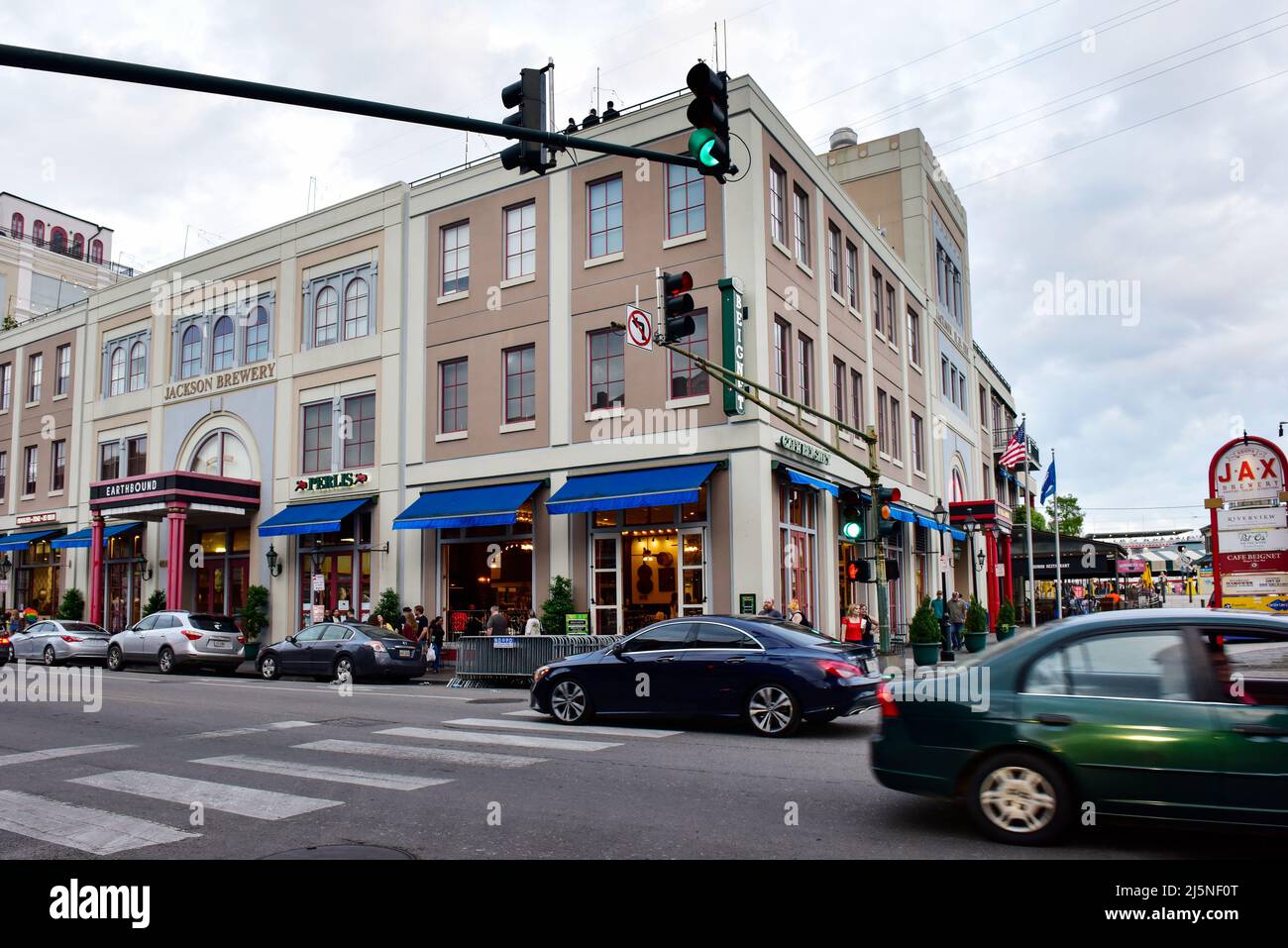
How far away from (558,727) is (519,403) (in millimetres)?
13042

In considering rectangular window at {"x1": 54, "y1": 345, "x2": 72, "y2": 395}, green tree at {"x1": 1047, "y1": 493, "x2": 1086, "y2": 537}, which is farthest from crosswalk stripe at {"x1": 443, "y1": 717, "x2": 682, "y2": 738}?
green tree at {"x1": 1047, "y1": 493, "x2": 1086, "y2": 537}

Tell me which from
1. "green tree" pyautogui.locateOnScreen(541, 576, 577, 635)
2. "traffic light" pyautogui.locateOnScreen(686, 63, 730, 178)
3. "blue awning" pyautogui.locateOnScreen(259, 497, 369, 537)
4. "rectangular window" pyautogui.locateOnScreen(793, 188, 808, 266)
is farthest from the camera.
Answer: "blue awning" pyautogui.locateOnScreen(259, 497, 369, 537)

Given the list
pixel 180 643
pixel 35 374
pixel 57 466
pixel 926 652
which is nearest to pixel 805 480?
pixel 926 652

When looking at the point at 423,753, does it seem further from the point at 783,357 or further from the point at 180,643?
the point at 180,643

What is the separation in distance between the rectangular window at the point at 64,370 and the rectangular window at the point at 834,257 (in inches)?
1151

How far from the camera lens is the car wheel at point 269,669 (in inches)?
864

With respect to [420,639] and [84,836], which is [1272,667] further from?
[420,639]

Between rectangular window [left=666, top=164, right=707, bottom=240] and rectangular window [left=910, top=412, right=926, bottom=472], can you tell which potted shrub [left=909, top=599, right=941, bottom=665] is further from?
rectangular window [left=910, top=412, right=926, bottom=472]

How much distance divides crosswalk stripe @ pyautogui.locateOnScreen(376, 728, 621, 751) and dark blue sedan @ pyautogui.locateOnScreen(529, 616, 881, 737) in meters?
1.22

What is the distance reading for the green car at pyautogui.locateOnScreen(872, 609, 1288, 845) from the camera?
5.86m

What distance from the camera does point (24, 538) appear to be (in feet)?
121

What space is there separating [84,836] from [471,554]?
1763 centimetres

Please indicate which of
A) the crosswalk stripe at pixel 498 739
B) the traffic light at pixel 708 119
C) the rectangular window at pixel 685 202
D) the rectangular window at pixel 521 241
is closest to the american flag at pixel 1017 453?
the rectangular window at pixel 685 202
